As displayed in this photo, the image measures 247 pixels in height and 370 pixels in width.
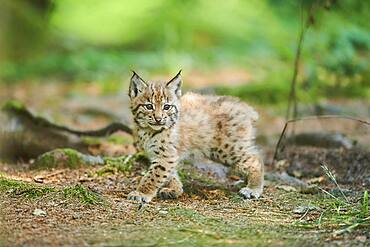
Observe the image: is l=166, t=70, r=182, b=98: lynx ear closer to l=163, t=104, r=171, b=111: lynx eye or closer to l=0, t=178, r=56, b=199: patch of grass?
l=163, t=104, r=171, b=111: lynx eye

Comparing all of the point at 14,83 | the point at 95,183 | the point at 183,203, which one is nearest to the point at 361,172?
the point at 183,203

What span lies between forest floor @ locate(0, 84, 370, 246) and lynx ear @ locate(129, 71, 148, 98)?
0.87 m

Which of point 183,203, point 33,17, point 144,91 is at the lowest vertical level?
point 183,203

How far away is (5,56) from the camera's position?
15.9 m

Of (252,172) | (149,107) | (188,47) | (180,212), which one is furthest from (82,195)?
(188,47)

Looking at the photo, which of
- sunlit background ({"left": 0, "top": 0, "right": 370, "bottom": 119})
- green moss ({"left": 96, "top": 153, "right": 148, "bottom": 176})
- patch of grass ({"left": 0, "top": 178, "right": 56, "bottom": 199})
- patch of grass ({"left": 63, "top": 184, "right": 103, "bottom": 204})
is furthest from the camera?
sunlit background ({"left": 0, "top": 0, "right": 370, "bottom": 119})

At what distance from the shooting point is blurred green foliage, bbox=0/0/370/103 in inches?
409

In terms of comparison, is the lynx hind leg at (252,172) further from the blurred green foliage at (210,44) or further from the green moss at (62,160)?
the blurred green foliage at (210,44)

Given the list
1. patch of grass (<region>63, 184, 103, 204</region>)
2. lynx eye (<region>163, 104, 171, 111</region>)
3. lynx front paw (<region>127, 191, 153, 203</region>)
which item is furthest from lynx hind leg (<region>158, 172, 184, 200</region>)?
patch of grass (<region>63, 184, 103, 204</region>)

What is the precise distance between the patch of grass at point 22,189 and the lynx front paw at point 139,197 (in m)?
0.65

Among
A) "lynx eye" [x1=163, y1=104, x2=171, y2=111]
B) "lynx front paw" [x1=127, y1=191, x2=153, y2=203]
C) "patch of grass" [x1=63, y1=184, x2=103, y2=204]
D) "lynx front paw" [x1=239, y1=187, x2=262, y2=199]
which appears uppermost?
"lynx eye" [x1=163, y1=104, x2=171, y2=111]

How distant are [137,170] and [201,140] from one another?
88cm

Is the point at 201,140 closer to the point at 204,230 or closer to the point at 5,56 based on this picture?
the point at 204,230

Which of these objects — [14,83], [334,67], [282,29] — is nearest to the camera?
[334,67]
